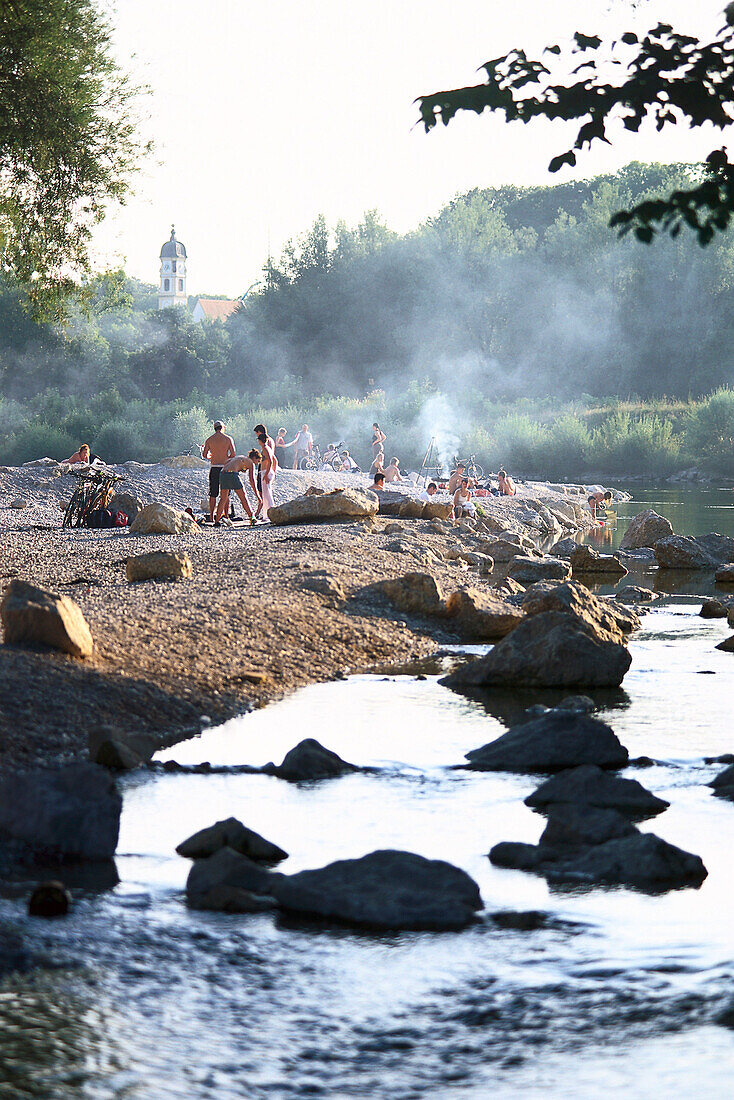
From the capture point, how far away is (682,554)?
20.1 metres

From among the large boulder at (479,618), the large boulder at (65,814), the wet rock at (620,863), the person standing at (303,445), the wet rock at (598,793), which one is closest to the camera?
the wet rock at (620,863)

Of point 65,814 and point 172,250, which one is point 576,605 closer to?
point 65,814

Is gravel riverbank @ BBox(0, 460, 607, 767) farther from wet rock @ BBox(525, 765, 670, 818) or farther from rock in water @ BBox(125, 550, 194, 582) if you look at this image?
wet rock @ BBox(525, 765, 670, 818)

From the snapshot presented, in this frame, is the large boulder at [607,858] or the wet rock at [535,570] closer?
the large boulder at [607,858]

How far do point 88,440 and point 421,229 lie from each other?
27.9m

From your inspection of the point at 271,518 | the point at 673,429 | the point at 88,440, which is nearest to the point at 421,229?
the point at 673,429

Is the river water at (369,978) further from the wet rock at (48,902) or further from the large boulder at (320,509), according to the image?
the large boulder at (320,509)

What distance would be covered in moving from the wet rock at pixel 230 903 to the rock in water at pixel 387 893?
0.24 ft

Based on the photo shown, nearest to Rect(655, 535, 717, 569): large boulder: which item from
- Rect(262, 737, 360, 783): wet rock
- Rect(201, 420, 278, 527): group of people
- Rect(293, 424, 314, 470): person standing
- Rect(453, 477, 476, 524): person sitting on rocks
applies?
Rect(453, 477, 476, 524): person sitting on rocks

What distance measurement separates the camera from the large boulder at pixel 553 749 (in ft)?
22.6

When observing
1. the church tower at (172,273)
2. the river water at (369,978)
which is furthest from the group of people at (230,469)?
the church tower at (172,273)

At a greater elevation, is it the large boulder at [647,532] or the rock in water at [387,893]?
the large boulder at [647,532]

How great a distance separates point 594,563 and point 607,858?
14615mm

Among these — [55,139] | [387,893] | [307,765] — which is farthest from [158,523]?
[387,893]
